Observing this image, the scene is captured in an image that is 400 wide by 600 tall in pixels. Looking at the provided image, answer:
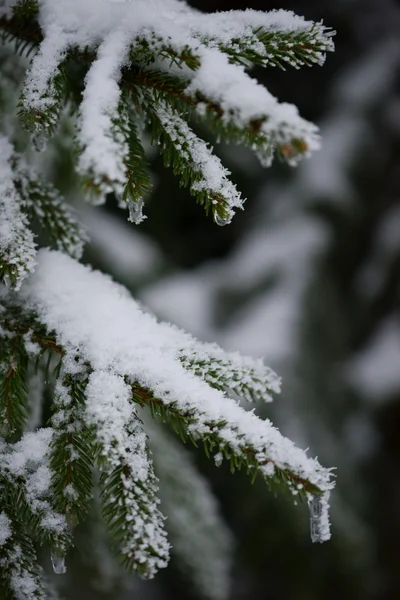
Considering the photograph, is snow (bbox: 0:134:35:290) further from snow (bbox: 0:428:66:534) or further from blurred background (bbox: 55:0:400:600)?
blurred background (bbox: 55:0:400:600)

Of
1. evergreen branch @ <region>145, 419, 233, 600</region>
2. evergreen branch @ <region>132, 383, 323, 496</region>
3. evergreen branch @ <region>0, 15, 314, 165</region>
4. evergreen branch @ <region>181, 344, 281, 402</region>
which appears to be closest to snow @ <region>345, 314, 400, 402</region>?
evergreen branch @ <region>145, 419, 233, 600</region>

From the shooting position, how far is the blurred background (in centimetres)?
215

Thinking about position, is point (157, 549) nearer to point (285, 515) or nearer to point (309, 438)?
point (285, 515)

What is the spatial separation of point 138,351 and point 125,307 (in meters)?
0.12

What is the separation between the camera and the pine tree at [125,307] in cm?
66

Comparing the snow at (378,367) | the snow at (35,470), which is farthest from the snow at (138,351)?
the snow at (378,367)

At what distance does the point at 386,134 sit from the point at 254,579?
263cm

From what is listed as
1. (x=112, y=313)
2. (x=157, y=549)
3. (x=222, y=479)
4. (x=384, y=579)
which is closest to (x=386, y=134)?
(x=222, y=479)

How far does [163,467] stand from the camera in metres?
1.30

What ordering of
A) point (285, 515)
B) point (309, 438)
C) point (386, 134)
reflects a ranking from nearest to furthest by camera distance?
point (285, 515)
point (309, 438)
point (386, 134)

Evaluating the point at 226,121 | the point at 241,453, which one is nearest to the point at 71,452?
the point at 241,453

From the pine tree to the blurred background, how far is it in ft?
3.36

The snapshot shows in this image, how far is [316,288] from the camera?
262 cm

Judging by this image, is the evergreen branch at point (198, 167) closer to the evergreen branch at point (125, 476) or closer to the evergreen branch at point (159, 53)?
the evergreen branch at point (159, 53)
